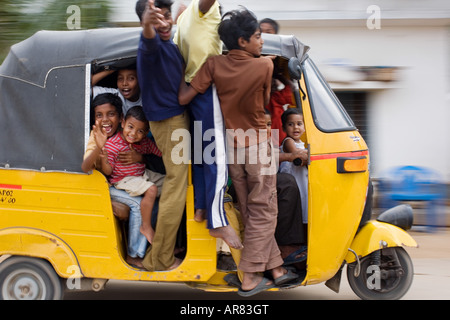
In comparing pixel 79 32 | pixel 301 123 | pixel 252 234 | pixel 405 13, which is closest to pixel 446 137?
pixel 405 13

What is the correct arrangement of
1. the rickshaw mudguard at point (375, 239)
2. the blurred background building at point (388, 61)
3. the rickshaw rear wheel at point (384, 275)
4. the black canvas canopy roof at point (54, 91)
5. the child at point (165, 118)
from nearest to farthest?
1. the child at point (165, 118)
2. the black canvas canopy roof at point (54, 91)
3. the rickshaw mudguard at point (375, 239)
4. the rickshaw rear wheel at point (384, 275)
5. the blurred background building at point (388, 61)

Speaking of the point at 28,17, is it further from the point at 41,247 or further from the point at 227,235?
the point at 227,235

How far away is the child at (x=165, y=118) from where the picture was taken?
14.1 ft

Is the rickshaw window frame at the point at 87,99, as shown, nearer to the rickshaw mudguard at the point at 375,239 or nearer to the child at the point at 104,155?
the child at the point at 104,155

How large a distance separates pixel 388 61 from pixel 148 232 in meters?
6.22

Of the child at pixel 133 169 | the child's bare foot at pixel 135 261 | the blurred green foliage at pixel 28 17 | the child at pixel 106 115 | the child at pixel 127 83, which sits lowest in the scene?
the child's bare foot at pixel 135 261

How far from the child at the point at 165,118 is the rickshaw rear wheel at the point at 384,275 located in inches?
59.5

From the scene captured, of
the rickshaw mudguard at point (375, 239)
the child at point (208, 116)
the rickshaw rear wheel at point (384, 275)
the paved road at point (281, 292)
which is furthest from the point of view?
the paved road at point (281, 292)

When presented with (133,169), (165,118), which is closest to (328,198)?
(165,118)

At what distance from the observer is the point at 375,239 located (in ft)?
15.9

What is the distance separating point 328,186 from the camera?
461cm

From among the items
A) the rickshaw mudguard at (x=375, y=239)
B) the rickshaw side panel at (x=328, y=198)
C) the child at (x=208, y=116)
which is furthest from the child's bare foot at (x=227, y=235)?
the rickshaw mudguard at (x=375, y=239)

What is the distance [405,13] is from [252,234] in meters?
6.22

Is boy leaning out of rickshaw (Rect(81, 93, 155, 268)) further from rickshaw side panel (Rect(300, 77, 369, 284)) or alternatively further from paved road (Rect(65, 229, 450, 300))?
rickshaw side panel (Rect(300, 77, 369, 284))
